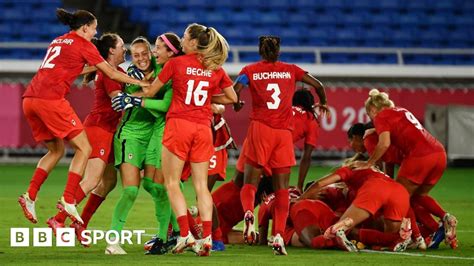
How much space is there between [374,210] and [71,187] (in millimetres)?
2740

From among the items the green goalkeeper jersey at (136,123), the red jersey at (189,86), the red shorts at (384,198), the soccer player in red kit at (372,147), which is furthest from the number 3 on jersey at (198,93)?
the soccer player in red kit at (372,147)

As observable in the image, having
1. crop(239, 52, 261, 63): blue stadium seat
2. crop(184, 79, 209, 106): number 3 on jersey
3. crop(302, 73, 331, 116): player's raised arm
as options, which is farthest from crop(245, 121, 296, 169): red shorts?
crop(239, 52, 261, 63): blue stadium seat

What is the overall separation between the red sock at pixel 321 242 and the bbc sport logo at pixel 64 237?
1.71 m

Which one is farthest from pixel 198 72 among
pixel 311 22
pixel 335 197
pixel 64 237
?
pixel 311 22

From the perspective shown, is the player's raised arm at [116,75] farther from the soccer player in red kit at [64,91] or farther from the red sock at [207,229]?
the red sock at [207,229]

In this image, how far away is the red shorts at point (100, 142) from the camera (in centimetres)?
1059

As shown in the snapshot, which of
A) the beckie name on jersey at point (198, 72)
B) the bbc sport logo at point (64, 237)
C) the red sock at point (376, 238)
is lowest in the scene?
the bbc sport logo at point (64, 237)

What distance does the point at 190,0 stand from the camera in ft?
82.9

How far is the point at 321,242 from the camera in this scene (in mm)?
10578

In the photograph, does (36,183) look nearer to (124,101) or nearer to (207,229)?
(124,101)

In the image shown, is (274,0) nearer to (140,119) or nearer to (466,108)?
(466,108)

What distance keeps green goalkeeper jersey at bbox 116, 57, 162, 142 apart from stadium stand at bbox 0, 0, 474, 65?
47.1 ft

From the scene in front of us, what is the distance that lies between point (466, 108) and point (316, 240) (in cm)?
1211

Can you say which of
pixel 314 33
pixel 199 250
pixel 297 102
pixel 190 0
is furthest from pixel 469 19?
pixel 199 250
